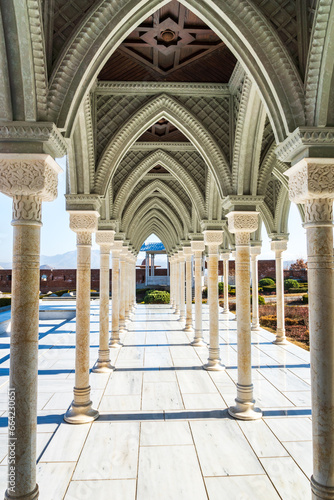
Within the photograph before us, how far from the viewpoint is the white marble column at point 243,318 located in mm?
5500

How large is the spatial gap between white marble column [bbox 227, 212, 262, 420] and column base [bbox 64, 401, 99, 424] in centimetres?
214

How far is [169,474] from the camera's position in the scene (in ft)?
12.8

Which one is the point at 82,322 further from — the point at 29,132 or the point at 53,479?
the point at 29,132

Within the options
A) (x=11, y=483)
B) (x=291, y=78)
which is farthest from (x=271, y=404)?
(x=291, y=78)

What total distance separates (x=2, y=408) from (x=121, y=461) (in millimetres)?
2613

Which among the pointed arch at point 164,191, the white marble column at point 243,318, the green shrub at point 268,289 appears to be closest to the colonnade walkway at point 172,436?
the white marble column at point 243,318

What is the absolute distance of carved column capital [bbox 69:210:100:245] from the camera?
19.2 feet

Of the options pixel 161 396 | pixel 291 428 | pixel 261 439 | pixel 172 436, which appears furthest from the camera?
pixel 161 396

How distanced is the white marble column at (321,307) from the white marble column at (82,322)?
3.43m

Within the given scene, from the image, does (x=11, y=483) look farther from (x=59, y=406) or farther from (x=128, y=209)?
(x=128, y=209)

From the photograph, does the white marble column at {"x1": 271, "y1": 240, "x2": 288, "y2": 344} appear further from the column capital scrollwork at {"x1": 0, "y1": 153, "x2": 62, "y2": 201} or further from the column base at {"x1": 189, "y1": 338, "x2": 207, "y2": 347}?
the column capital scrollwork at {"x1": 0, "y1": 153, "x2": 62, "y2": 201}

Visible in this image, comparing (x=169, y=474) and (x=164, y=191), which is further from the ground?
(x=164, y=191)

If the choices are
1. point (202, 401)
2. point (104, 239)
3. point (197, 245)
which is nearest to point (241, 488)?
point (202, 401)

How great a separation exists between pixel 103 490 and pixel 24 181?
3182mm
